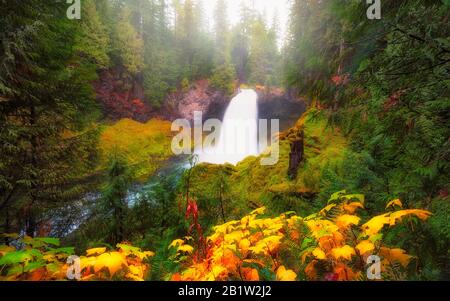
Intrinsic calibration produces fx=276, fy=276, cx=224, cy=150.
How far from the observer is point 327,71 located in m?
5.01

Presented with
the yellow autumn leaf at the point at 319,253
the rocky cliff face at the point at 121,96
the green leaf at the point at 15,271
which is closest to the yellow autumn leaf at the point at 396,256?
the yellow autumn leaf at the point at 319,253

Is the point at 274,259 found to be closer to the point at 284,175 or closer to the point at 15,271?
the point at 15,271

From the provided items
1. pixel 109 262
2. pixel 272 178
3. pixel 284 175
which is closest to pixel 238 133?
pixel 272 178

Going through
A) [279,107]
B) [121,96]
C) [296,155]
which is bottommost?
[296,155]

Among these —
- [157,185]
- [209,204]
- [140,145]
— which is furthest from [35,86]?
[140,145]

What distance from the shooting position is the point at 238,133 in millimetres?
34406

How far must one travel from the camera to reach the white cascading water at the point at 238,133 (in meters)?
30.2

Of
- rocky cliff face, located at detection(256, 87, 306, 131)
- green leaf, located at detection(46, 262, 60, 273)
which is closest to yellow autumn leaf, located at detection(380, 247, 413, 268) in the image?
green leaf, located at detection(46, 262, 60, 273)

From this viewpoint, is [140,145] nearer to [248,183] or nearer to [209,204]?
[248,183]

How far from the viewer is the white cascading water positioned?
30.2 m

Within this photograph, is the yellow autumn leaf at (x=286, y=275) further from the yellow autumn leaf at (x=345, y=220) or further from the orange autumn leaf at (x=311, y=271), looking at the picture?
the yellow autumn leaf at (x=345, y=220)

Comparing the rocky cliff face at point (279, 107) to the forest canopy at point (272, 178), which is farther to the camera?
the rocky cliff face at point (279, 107)

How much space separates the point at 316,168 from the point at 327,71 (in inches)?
188

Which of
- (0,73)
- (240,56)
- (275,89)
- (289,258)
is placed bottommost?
(289,258)
